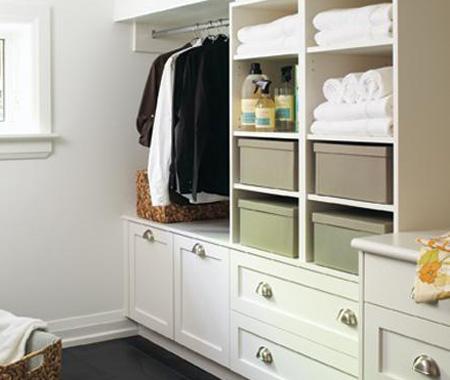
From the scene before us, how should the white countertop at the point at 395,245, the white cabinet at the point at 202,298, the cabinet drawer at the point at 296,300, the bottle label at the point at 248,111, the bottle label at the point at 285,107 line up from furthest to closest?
1. the white cabinet at the point at 202,298
2. the bottle label at the point at 248,111
3. the bottle label at the point at 285,107
4. the cabinet drawer at the point at 296,300
5. the white countertop at the point at 395,245

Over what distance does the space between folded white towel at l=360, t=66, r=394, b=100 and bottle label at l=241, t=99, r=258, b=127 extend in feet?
2.22

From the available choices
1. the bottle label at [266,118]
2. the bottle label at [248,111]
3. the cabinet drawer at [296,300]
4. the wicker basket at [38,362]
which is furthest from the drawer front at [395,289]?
the wicker basket at [38,362]

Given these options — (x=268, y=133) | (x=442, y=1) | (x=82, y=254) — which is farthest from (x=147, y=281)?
(x=442, y=1)

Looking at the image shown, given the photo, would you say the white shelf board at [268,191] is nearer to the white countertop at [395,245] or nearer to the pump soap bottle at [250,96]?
the pump soap bottle at [250,96]

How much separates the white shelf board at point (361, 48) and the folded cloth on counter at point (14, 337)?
1.49 metres

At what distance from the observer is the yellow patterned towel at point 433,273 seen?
2.04m

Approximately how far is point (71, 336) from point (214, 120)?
4.73ft

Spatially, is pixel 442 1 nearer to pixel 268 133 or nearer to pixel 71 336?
pixel 268 133

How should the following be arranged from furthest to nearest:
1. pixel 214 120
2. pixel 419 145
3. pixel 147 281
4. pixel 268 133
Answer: pixel 147 281, pixel 214 120, pixel 268 133, pixel 419 145

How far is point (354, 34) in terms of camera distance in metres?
2.65

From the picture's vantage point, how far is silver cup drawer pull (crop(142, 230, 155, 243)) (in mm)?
3991

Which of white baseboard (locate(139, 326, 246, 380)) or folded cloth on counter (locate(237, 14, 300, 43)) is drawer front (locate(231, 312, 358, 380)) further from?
folded cloth on counter (locate(237, 14, 300, 43))

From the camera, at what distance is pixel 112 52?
4.23 metres

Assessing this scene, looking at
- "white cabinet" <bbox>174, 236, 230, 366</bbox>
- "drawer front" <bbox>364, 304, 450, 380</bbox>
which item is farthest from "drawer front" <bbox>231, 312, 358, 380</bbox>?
"drawer front" <bbox>364, 304, 450, 380</bbox>
